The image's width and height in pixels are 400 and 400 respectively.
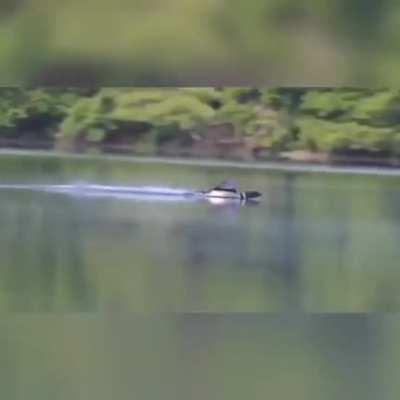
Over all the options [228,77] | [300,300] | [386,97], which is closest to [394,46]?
[386,97]

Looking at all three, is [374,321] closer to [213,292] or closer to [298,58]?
[213,292]

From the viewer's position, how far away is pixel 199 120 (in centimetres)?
175

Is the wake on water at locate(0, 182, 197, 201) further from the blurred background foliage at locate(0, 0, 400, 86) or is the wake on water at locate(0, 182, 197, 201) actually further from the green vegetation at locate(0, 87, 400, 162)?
the blurred background foliage at locate(0, 0, 400, 86)

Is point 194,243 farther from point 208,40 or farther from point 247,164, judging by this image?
point 208,40

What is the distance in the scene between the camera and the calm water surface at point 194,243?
1666 mm

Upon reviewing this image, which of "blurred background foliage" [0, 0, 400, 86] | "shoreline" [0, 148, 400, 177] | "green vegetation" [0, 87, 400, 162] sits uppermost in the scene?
"blurred background foliage" [0, 0, 400, 86]

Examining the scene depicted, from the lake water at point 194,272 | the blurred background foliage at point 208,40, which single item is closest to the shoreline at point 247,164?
the lake water at point 194,272

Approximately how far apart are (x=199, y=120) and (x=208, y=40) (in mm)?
157

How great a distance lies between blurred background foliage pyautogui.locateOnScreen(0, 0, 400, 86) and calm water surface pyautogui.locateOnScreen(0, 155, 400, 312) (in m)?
0.15

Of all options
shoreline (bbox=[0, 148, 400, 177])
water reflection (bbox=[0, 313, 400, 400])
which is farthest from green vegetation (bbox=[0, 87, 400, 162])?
water reflection (bbox=[0, 313, 400, 400])

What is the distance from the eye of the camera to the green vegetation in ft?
5.61

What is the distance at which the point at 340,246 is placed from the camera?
1.70 m

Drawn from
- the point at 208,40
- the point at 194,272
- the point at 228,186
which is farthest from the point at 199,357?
the point at 208,40

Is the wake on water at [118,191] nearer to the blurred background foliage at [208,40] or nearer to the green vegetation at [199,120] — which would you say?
the green vegetation at [199,120]
